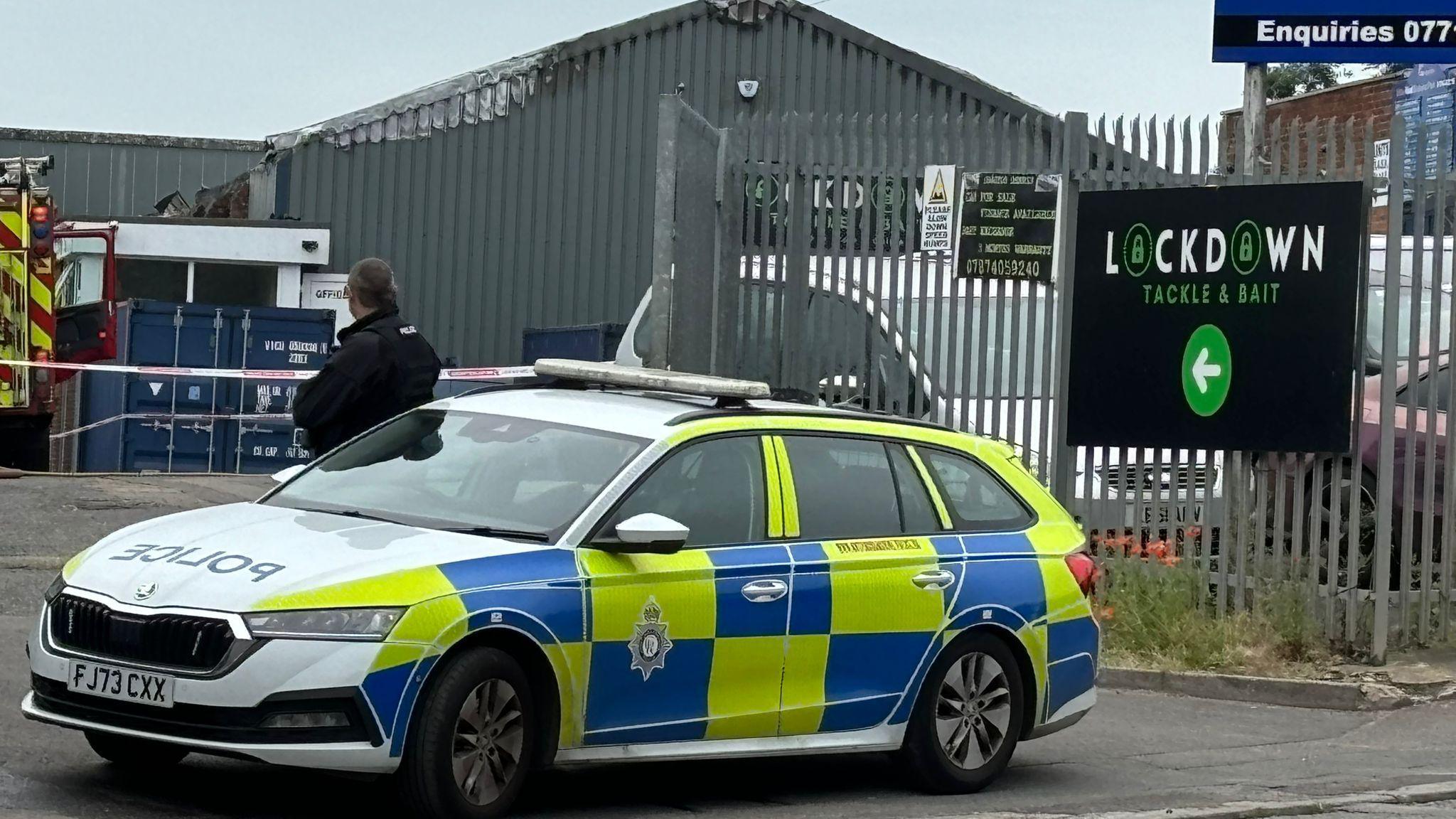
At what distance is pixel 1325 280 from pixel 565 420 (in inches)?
210

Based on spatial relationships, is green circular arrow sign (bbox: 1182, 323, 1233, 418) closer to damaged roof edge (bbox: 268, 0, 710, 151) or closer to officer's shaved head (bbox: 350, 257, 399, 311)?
officer's shaved head (bbox: 350, 257, 399, 311)

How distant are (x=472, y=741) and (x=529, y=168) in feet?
73.4

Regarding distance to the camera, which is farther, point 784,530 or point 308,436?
point 308,436

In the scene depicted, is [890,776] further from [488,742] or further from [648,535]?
[488,742]

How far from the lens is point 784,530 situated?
754cm

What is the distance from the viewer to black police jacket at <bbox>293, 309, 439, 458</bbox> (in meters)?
8.93

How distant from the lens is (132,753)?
22.8ft

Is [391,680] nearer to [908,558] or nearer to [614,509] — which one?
[614,509]

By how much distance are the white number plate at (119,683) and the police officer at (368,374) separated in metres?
2.53

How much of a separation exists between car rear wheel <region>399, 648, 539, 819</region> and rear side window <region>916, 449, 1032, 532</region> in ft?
7.50

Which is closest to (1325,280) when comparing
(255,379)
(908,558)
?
(908,558)

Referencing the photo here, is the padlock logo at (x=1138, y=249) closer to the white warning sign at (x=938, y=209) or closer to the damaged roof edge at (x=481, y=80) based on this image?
the white warning sign at (x=938, y=209)

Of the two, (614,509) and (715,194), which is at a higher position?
(715,194)

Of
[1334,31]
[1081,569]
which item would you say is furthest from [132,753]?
[1334,31]
